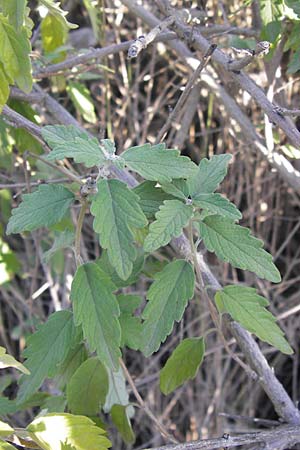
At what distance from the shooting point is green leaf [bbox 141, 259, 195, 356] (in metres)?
0.85

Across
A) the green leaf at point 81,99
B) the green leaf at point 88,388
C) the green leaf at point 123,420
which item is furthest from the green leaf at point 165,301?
the green leaf at point 81,99

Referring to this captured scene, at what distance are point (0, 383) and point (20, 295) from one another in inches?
38.1

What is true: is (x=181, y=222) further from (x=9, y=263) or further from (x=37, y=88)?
(x=9, y=263)

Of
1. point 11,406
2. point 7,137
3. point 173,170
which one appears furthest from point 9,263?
point 173,170

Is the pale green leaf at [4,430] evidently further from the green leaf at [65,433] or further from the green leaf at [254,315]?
the green leaf at [254,315]

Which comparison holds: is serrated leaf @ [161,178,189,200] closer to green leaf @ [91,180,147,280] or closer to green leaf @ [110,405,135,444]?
green leaf @ [91,180,147,280]

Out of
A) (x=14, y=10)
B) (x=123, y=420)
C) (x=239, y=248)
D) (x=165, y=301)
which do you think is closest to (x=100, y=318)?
(x=165, y=301)

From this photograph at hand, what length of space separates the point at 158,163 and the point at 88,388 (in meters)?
0.41

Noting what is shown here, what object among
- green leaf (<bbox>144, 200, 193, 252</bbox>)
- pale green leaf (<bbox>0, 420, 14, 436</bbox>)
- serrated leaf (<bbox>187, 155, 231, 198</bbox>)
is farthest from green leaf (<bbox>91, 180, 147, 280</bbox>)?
pale green leaf (<bbox>0, 420, 14, 436</bbox>)

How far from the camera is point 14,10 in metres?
0.89

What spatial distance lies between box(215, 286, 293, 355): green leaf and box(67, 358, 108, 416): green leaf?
243 mm

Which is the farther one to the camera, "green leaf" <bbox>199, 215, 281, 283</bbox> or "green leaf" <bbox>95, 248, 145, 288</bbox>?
"green leaf" <bbox>95, 248, 145, 288</bbox>

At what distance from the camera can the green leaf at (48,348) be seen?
0.93 meters

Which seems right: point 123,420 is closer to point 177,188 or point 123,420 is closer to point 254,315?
point 254,315
